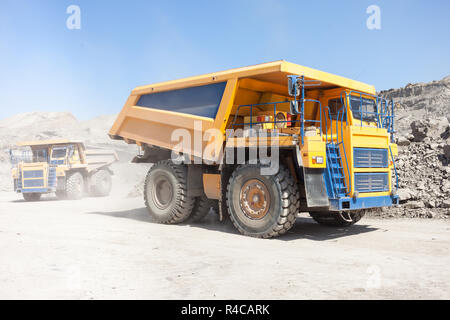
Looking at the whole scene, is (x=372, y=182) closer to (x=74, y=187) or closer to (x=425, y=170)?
(x=425, y=170)

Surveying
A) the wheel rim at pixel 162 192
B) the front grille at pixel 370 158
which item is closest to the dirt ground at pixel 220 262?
the wheel rim at pixel 162 192

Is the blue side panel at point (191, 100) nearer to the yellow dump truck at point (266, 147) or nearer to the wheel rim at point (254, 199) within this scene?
the yellow dump truck at point (266, 147)

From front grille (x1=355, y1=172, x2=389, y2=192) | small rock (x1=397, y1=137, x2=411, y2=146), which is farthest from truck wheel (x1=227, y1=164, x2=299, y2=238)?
small rock (x1=397, y1=137, x2=411, y2=146)

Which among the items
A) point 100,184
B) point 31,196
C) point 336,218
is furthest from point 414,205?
point 31,196

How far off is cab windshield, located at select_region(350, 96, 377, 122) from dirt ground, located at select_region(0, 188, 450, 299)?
216 cm

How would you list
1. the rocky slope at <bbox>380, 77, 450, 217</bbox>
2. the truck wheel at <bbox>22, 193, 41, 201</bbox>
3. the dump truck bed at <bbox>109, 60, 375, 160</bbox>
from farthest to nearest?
the truck wheel at <bbox>22, 193, 41, 201</bbox>, the rocky slope at <bbox>380, 77, 450, 217</bbox>, the dump truck bed at <bbox>109, 60, 375, 160</bbox>

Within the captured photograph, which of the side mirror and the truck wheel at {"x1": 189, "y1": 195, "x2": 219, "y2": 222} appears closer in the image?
the side mirror

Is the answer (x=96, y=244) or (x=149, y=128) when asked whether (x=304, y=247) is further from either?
(x=149, y=128)

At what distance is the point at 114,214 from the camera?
36.4ft

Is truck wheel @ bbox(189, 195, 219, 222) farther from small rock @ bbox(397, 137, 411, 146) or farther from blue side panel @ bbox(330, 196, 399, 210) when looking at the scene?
small rock @ bbox(397, 137, 411, 146)

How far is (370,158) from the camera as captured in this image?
7457 millimetres

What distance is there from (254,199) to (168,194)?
2645 millimetres

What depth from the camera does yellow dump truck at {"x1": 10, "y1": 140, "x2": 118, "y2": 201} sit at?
16.9 m
